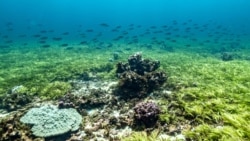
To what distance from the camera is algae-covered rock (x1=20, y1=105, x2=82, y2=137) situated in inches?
306

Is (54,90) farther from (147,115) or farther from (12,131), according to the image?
(147,115)

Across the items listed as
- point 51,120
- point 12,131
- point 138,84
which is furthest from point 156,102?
point 12,131

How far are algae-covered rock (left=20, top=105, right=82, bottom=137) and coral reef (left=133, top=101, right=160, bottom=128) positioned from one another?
6.48ft

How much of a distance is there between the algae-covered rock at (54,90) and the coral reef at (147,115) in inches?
165

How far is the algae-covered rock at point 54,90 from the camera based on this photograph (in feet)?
35.3

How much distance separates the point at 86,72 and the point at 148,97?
537 cm

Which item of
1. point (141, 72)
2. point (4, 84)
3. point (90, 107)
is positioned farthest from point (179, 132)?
point (4, 84)

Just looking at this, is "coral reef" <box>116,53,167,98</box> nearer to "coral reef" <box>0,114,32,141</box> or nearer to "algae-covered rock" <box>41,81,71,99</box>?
"algae-covered rock" <box>41,81,71,99</box>

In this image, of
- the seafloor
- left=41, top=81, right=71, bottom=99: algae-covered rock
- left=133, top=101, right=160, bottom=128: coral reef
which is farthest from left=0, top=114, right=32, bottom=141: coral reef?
left=133, top=101, right=160, bottom=128: coral reef

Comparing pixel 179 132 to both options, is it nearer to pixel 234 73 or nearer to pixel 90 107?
pixel 90 107

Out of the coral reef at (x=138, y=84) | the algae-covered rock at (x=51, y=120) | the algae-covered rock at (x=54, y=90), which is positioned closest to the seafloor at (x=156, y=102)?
the algae-covered rock at (x=54, y=90)

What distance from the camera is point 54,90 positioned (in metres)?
11.2

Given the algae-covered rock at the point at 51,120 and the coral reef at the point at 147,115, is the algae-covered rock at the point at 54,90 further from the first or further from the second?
the coral reef at the point at 147,115

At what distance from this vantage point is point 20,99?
10406 mm
